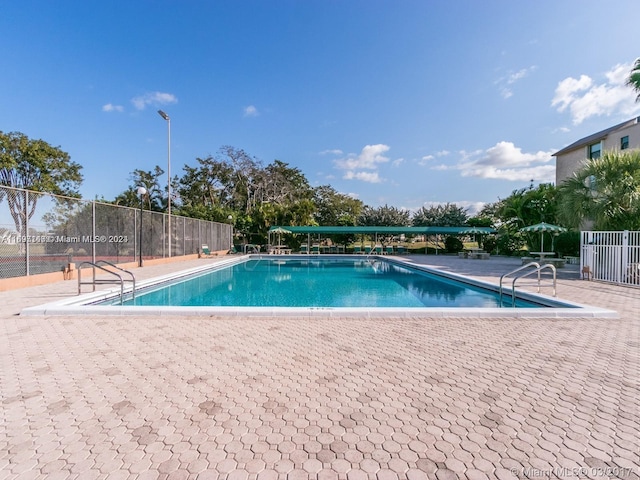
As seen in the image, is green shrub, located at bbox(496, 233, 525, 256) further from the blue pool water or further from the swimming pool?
the blue pool water

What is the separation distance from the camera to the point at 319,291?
32.4 ft

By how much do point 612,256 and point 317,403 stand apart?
1142 centimetres

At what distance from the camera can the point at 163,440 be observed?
2.07m

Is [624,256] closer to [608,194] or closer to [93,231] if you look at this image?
[608,194]

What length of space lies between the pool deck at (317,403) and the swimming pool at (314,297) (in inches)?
36.5

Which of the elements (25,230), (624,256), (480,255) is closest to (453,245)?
(480,255)

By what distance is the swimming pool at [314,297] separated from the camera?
5.56 meters

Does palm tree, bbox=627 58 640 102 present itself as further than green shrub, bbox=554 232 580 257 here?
No

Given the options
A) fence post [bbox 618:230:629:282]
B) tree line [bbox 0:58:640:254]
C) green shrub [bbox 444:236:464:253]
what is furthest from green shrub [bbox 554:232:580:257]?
fence post [bbox 618:230:629:282]

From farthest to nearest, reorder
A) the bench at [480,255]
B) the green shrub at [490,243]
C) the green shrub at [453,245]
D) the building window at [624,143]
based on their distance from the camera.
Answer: the green shrub at [453,245], the green shrub at [490,243], the bench at [480,255], the building window at [624,143]

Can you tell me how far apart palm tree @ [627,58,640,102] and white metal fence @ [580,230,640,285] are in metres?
6.20

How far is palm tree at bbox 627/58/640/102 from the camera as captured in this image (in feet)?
39.0

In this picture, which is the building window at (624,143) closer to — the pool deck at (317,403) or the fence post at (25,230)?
the pool deck at (317,403)

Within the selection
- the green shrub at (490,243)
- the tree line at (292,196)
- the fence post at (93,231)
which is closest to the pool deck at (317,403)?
the fence post at (93,231)
